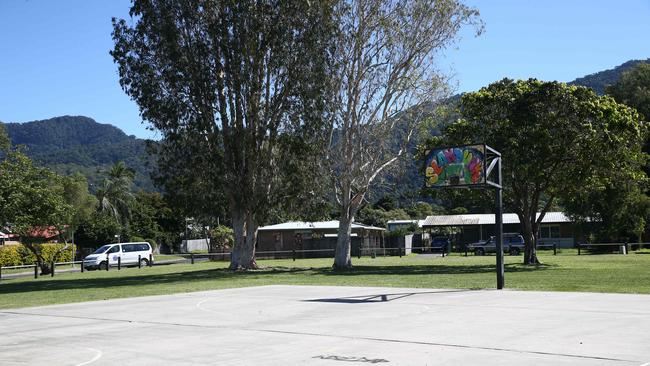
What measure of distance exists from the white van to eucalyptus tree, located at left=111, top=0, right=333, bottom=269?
14742mm

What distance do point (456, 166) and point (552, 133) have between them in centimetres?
1557

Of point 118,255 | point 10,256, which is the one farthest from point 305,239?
point 10,256

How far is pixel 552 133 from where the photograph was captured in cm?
3506

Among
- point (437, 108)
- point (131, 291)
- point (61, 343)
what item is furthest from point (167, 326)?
point (437, 108)

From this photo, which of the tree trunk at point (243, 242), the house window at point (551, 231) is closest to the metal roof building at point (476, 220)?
the house window at point (551, 231)

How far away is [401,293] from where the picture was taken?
19984 millimetres

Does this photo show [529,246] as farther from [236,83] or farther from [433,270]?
[236,83]

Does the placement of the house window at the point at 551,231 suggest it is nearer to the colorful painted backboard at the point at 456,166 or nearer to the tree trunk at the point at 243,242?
the tree trunk at the point at 243,242

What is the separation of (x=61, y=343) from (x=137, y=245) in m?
40.1

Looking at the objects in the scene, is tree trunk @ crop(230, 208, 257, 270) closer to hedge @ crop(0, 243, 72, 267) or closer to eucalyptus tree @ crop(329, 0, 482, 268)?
eucalyptus tree @ crop(329, 0, 482, 268)

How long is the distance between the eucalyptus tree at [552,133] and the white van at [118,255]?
81.1 ft

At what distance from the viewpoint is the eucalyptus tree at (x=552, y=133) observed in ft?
114

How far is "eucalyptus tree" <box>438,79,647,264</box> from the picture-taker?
3472 cm

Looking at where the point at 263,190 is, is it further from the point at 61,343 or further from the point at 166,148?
the point at 61,343
